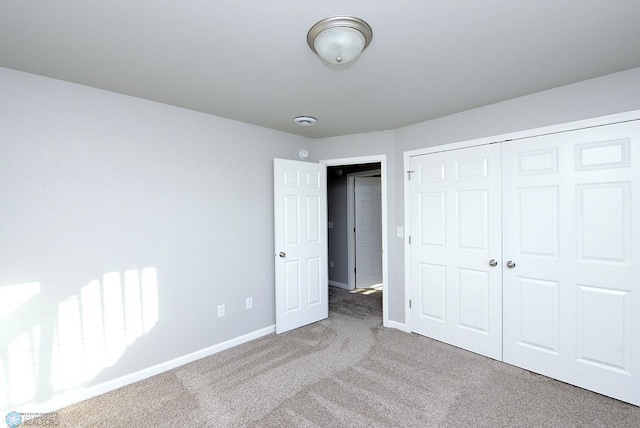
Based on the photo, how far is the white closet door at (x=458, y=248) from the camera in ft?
9.07

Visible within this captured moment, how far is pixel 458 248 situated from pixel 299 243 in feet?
5.77

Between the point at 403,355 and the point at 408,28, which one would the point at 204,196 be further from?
the point at 403,355

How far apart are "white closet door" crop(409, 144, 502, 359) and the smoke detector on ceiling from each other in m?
1.21

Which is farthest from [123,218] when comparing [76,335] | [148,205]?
[76,335]

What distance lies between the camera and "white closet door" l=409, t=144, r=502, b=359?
9.07 ft

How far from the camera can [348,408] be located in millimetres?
A: 2074

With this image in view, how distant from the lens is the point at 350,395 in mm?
2217

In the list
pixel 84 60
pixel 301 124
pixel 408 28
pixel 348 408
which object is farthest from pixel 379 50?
pixel 348 408

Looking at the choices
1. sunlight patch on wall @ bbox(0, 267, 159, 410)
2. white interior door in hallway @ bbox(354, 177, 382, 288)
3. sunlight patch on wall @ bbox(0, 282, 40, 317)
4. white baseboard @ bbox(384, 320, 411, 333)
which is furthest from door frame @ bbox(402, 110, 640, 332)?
sunlight patch on wall @ bbox(0, 282, 40, 317)

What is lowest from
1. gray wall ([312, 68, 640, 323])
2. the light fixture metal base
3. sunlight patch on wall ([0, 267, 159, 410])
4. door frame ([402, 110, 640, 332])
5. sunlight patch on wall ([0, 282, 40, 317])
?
sunlight patch on wall ([0, 267, 159, 410])

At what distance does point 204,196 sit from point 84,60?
135cm

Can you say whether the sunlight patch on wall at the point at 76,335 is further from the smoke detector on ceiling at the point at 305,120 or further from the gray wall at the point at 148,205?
the smoke detector on ceiling at the point at 305,120

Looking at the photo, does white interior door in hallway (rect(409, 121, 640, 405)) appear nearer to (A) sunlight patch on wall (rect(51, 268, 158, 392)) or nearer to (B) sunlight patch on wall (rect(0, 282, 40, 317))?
(A) sunlight patch on wall (rect(51, 268, 158, 392))

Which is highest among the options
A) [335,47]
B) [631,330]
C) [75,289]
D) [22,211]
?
[335,47]
